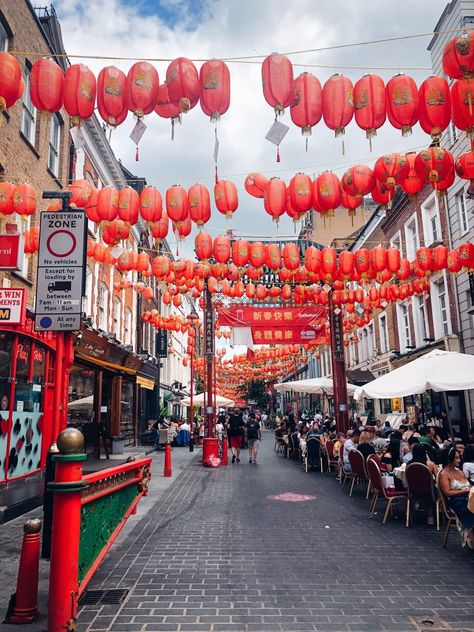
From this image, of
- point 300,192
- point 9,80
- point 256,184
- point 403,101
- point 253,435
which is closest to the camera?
point 9,80

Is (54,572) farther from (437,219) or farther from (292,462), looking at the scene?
(437,219)

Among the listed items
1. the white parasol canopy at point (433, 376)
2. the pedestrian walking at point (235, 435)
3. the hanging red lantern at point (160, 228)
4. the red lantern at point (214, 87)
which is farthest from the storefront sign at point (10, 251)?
the pedestrian walking at point (235, 435)

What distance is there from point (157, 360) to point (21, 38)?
2139 centimetres

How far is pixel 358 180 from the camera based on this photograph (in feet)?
26.7

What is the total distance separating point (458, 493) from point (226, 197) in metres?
6.30

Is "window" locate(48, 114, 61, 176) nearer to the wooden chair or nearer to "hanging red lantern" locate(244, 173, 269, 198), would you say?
"hanging red lantern" locate(244, 173, 269, 198)

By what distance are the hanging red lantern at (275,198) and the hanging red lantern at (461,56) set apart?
3530 millimetres

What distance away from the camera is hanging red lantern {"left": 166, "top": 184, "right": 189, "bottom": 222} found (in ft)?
30.4

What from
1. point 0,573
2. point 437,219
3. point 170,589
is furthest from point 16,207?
point 437,219

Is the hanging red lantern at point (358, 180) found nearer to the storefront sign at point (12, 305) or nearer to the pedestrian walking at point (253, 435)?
the storefront sign at point (12, 305)

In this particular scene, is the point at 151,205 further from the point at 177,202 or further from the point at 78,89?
the point at 78,89

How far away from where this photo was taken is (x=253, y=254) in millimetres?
12508

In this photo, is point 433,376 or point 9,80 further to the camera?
point 433,376

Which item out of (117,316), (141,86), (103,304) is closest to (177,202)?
(141,86)
